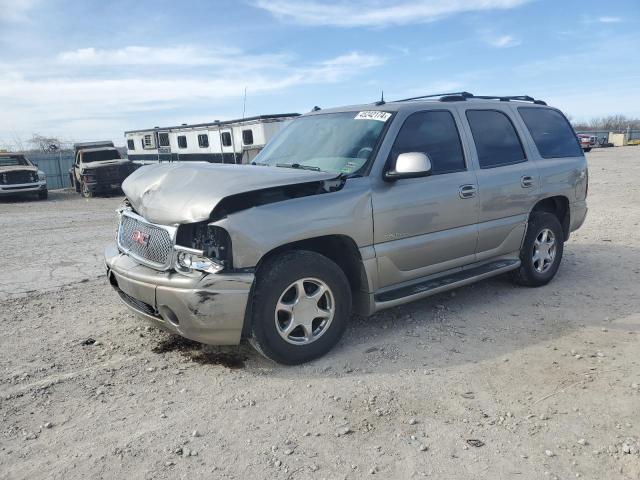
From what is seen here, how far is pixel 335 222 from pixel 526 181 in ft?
8.03

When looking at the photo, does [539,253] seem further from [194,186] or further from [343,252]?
[194,186]

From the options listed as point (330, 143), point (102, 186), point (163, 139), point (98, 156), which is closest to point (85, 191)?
point (102, 186)

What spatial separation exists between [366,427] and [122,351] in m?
2.16

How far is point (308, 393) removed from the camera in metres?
3.40

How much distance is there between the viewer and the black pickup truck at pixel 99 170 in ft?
61.7

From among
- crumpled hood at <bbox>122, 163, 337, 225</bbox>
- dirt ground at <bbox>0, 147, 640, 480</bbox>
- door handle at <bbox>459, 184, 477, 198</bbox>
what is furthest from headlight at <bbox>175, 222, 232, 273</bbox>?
door handle at <bbox>459, 184, 477, 198</bbox>

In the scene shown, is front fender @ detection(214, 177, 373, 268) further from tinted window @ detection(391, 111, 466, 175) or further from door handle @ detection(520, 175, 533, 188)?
door handle @ detection(520, 175, 533, 188)

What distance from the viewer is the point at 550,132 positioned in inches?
223

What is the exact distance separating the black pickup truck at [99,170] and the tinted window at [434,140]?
55.2ft

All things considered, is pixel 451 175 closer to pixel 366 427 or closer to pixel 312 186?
pixel 312 186

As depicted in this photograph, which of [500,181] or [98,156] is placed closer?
[500,181]

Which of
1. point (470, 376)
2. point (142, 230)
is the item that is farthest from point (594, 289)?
point (142, 230)

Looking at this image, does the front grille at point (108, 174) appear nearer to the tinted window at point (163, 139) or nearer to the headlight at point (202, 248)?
the tinted window at point (163, 139)

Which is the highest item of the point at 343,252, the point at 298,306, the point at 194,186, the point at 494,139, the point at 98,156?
the point at 98,156
